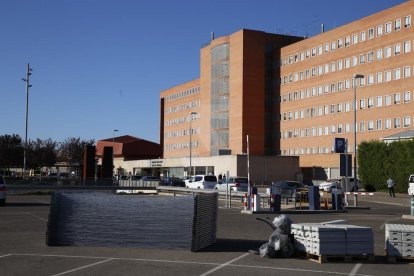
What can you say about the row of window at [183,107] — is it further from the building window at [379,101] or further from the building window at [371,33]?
the building window at [379,101]

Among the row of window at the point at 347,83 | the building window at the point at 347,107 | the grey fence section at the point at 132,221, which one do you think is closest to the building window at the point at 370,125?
the building window at the point at 347,107

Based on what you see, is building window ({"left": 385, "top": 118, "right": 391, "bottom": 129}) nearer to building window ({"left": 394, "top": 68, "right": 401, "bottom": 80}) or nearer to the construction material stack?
building window ({"left": 394, "top": 68, "right": 401, "bottom": 80})

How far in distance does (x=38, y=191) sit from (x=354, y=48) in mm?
48469

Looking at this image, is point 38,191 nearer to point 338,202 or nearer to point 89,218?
point 338,202

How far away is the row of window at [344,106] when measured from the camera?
7246 cm

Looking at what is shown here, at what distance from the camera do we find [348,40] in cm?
8081

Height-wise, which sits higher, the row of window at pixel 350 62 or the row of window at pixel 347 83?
the row of window at pixel 350 62

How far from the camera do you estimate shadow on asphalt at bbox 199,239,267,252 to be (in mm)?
14920

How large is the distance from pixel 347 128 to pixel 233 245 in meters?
67.7

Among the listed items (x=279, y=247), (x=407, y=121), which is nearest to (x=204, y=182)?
(x=407, y=121)

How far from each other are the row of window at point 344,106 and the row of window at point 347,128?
→ 2.00 m

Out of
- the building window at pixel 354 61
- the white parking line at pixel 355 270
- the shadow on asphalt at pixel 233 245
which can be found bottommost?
the white parking line at pixel 355 270

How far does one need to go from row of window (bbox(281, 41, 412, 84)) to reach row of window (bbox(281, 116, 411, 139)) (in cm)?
779

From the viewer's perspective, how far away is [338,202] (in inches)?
1257
